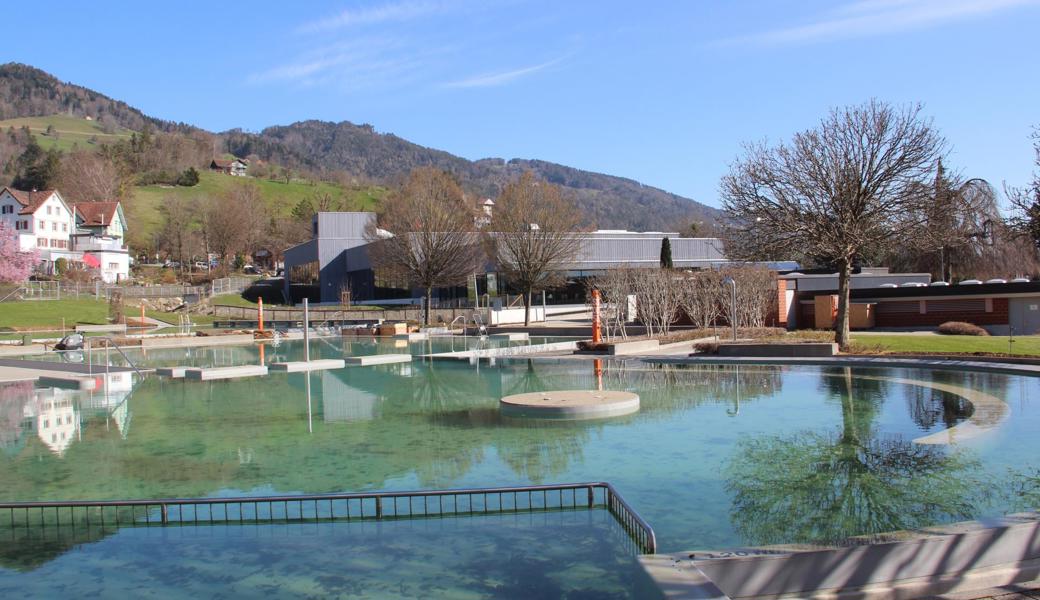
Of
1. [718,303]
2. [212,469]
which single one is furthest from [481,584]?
[718,303]

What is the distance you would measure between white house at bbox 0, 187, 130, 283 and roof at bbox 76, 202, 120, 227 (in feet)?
0.33

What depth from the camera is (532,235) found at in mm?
46594

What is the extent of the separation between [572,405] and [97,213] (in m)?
90.0

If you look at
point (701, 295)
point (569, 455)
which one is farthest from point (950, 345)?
point (569, 455)

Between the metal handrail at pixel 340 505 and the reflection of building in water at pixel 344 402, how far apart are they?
629 centimetres

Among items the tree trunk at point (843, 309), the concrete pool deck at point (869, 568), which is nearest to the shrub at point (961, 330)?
the tree trunk at point (843, 309)

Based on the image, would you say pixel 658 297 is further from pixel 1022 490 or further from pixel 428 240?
pixel 1022 490

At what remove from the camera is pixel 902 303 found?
124ft

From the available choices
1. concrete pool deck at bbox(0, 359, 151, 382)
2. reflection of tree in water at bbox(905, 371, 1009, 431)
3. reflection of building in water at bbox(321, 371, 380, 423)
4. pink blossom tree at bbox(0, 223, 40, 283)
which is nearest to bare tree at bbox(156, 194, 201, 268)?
pink blossom tree at bbox(0, 223, 40, 283)

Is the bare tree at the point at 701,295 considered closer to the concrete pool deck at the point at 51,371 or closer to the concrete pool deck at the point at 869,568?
the concrete pool deck at the point at 51,371

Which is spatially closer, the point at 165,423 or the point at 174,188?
the point at 165,423

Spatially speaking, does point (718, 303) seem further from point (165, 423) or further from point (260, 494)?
point (260, 494)

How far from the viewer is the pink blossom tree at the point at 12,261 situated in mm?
60469

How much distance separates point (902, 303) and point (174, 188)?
111148mm
